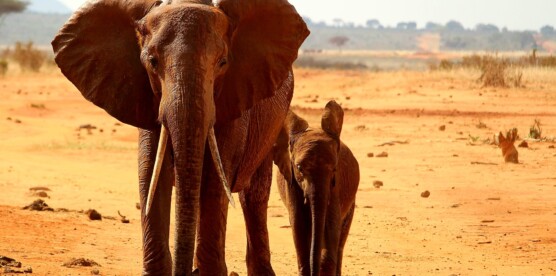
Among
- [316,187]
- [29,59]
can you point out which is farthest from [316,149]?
[29,59]

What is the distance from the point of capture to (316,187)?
25.7 ft

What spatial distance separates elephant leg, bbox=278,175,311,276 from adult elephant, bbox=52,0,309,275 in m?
0.83

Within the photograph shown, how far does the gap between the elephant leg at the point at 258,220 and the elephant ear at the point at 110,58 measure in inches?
92.1

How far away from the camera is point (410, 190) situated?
48.7 ft

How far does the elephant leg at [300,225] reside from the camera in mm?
8062

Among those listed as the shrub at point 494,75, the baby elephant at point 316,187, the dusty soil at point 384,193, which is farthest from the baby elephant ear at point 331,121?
the shrub at point 494,75

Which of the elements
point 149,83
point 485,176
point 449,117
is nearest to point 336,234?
point 149,83

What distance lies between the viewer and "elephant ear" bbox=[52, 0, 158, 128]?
6.42m

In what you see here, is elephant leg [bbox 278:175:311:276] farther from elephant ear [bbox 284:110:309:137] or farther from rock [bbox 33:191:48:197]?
rock [bbox 33:191:48:197]

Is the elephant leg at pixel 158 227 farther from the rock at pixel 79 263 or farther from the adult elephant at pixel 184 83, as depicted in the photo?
the rock at pixel 79 263

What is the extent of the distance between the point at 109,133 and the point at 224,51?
1687 cm

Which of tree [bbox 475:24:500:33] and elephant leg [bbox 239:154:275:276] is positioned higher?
elephant leg [bbox 239:154:275:276]

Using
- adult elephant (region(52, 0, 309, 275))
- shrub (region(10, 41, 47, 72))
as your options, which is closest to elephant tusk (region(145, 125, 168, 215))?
adult elephant (region(52, 0, 309, 275))

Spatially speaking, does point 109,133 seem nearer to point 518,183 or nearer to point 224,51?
point 518,183
